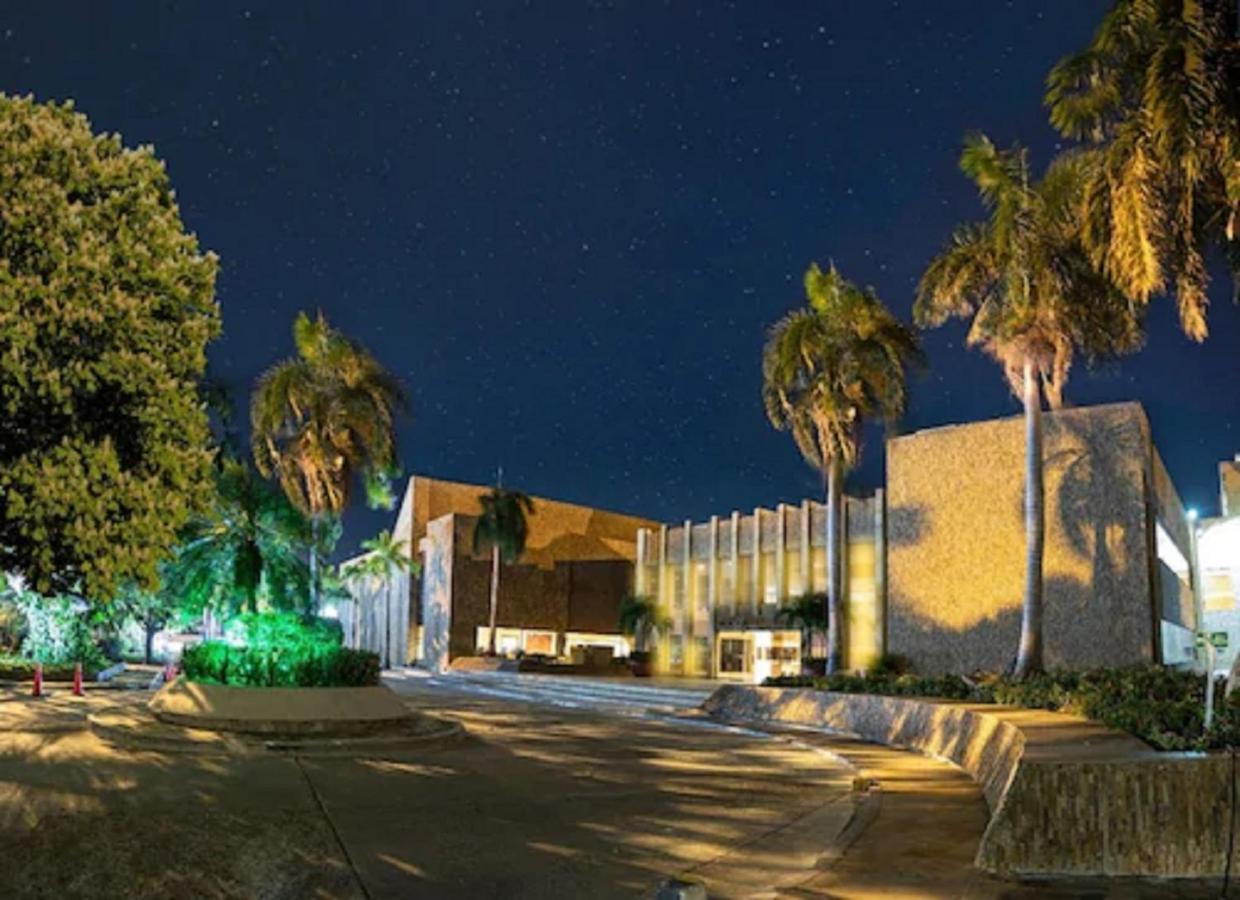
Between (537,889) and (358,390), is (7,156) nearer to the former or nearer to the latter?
(537,889)

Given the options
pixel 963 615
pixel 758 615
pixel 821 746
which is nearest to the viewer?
pixel 821 746

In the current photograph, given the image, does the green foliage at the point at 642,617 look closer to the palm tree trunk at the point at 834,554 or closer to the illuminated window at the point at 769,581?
the illuminated window at the point at 769,581

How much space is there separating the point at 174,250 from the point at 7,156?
1.59m

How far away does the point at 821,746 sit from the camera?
18.6 metres

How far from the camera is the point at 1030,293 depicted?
21484mm

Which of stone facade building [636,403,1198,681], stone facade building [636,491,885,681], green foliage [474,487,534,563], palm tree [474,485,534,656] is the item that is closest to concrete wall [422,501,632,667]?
palm tree [474,485,534,656]

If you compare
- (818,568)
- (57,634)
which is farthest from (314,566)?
(818,568)

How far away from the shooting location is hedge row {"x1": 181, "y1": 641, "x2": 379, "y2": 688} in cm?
1789

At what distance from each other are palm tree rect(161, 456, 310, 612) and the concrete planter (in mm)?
16095

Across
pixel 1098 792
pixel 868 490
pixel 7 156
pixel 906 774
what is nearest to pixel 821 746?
pixel 906 774

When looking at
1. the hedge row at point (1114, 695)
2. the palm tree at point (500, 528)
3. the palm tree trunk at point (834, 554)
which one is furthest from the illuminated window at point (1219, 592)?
the palm tree at point (500, 528)

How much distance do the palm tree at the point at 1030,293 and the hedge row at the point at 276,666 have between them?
43.9 feet

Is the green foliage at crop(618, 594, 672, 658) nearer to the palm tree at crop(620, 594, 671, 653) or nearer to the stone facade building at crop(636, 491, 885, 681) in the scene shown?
the palm tree at crop(620, 594, 671, 653)

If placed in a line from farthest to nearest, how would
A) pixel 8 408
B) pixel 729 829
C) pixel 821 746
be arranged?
pixel 821 746
pixel 729 829
pixel 8 408
